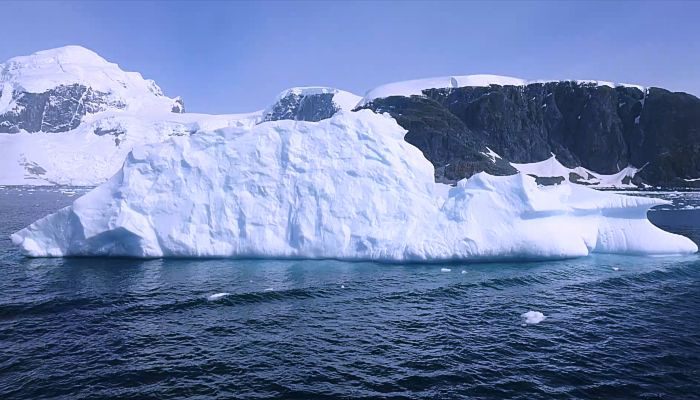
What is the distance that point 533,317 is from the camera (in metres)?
17.5

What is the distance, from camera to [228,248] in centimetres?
2814

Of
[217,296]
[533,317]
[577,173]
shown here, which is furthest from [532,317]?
[577,173]

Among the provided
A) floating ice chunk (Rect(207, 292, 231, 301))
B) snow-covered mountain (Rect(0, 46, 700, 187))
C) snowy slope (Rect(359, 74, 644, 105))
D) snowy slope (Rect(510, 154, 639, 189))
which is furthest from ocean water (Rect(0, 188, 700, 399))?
snowy slope (Rect(359, 74, 644, 105))

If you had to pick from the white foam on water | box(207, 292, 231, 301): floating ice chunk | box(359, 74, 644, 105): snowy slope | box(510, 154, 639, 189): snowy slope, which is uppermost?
box(359, 74, 644, 105): snowy slope

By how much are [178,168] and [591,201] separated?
28872 mm

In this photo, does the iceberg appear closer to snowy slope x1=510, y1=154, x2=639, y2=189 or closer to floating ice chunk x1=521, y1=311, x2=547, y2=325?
floating ice chunk x1=521, y1=311, x2=547, y2=325

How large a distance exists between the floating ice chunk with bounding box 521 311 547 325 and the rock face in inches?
5141

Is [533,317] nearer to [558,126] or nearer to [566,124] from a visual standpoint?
[558,126]

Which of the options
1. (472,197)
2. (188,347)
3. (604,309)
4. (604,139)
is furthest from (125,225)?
(604,139)

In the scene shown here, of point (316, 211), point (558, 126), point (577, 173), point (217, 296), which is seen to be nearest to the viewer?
point (217, 296)

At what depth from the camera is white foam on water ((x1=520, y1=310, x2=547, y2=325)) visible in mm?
17188

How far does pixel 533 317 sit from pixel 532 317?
4 cm

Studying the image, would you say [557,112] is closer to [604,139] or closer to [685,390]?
[604,139]

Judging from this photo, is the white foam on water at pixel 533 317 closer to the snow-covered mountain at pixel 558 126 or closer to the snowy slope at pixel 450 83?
the snow-covered mountain at pixel 558 126
